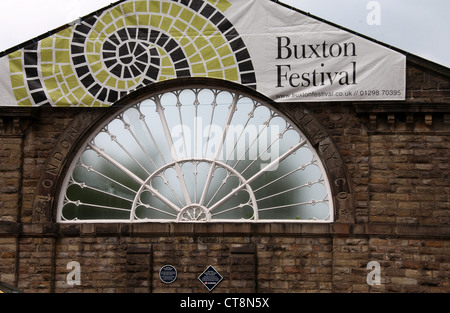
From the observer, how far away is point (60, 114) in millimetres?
17359

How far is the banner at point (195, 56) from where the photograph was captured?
55.2ft

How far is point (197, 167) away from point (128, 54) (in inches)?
109

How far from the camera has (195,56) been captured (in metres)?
17.2

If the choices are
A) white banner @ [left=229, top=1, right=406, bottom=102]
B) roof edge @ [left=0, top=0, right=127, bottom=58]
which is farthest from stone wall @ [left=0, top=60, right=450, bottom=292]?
roof edge @ [left=0, top=0, right=127, bottom=58]

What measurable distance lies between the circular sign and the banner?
361 centimetres

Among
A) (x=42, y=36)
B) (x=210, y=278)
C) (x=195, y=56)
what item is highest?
(x=42, y=36)

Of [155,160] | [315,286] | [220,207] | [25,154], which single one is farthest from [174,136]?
[315,286]

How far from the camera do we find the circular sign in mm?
16672
